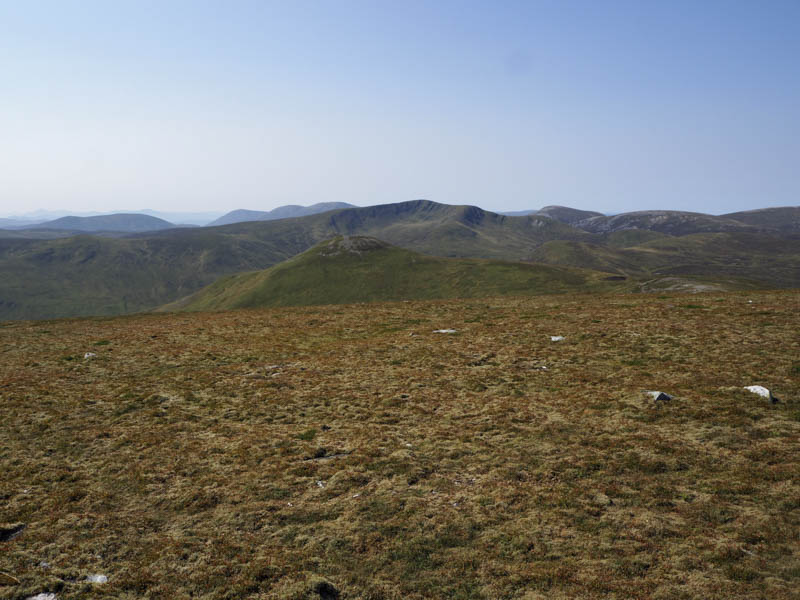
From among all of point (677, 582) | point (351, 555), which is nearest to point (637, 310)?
point (677, 582)

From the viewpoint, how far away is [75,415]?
20.5 meters

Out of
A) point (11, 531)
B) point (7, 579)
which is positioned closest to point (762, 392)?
point (7, 579)

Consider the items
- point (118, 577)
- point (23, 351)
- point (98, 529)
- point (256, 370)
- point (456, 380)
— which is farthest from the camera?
point (23, 351)

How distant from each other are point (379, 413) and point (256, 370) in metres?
11.2

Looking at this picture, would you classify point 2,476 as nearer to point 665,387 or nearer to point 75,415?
point 75,415

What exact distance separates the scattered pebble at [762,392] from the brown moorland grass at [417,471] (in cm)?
36

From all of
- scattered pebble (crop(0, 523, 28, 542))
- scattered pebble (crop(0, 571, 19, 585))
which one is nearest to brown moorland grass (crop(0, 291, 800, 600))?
scattered pebble (crop(0, 571, 19, 585))

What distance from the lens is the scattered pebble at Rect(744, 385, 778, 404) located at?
18484 millimetres

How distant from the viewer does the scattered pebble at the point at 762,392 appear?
18.5 meters

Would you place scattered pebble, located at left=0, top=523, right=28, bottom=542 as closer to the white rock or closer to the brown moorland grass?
the brown moorland grass

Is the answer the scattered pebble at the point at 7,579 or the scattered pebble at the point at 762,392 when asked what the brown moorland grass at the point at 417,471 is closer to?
the scattered pebble at the point at 7,579

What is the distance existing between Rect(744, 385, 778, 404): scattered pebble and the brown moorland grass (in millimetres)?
363

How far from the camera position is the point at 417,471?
596 inches

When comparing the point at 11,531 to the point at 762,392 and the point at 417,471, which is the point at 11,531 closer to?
the point at 417,471
